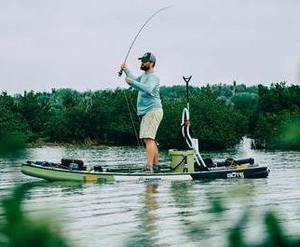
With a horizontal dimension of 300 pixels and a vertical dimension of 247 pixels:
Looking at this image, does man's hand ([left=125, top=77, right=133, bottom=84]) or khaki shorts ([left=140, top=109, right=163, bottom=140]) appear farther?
khaki shorts ([left=140, top=109, right=163, bottom=140])

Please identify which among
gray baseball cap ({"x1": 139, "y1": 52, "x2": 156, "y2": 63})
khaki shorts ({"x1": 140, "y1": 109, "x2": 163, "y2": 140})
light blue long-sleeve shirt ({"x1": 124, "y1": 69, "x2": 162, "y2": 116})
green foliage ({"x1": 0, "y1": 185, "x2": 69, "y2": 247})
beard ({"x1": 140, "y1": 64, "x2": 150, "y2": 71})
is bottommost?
green foliage ({"x1": 0, "y1": 185, "x2": 69, "y2": 247})

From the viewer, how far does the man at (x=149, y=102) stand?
13.8 metres

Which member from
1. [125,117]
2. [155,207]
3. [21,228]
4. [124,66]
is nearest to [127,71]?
[124,66]

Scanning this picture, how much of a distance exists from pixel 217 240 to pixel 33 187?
352 millimetres

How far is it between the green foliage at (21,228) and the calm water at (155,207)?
2 centimetres

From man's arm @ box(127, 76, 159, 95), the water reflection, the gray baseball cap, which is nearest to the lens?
the water reflection

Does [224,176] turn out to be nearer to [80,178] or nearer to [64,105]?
[80,178]

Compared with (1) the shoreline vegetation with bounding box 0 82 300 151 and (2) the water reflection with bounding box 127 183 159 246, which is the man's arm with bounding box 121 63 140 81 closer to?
(2) the water reflection with bounding box 127 183 159 246

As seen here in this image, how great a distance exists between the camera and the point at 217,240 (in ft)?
5.01

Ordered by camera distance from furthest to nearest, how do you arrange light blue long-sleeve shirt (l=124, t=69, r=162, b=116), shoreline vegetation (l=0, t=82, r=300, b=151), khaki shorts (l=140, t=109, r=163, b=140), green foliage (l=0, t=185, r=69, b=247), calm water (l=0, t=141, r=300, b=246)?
shoreline vegetation (l=0, t=82, r=300, b=151) < khaki shorts (l=140, t=109, r=163, b=140) < light blue long-sleeve shirt (l=124, t=69, r=162, b=116) < calm water (l=0, t=141, r=300, b=246) < green foliage (l=0, t=185, r=69, b=247)

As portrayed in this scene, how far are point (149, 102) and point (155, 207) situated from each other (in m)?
5.07

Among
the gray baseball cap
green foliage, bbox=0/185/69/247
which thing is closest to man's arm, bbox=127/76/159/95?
the gray baseball cap

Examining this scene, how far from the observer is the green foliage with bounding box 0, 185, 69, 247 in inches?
51.2

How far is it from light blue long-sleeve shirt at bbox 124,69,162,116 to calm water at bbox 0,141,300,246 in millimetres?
1612
